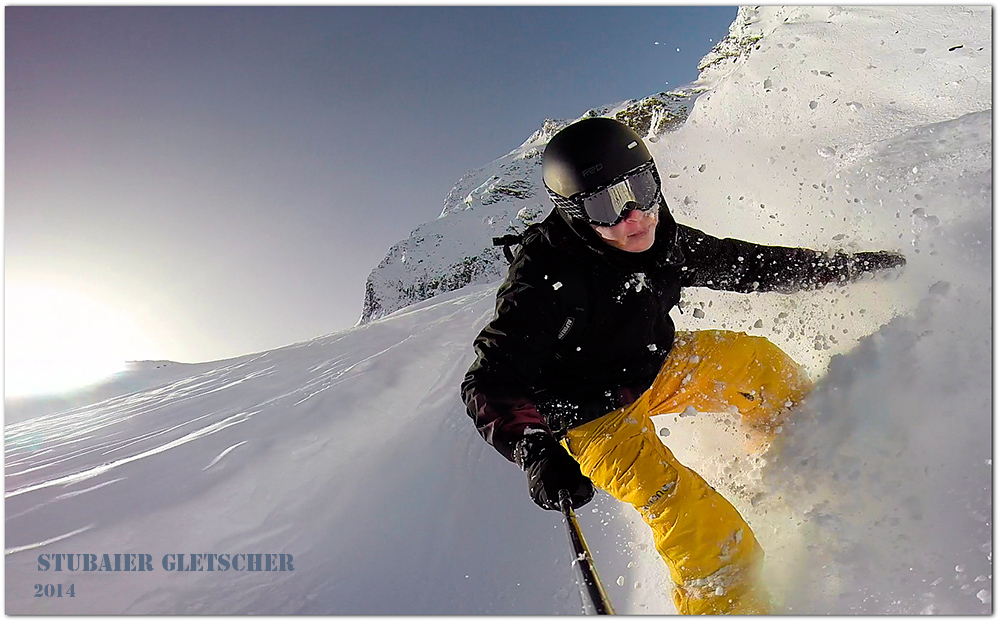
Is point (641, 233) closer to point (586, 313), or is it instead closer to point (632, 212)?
point (632, 212)

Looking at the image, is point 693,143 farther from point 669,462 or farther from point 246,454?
point 246,454

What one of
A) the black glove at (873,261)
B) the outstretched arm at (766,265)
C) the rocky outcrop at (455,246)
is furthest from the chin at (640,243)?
the rocky outcrop at (455,246)

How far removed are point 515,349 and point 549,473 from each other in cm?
48

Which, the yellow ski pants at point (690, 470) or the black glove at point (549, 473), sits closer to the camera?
the black glove at point (549, 473)

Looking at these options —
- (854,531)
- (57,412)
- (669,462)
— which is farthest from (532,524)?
(57,412)

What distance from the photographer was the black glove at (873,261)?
239cm

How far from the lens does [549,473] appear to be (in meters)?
1.62

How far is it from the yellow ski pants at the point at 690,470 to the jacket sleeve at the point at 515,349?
43cm

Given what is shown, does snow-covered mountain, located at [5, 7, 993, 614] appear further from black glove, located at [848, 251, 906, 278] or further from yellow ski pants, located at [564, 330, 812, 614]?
yellow ski pants, located at [564, 330, 812, 614]

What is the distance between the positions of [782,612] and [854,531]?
39 cm

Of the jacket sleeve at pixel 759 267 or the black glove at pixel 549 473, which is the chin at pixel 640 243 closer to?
the jacket sleeve at pixel 759 267

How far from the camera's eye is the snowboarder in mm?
1920

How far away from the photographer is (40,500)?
349 centimetres

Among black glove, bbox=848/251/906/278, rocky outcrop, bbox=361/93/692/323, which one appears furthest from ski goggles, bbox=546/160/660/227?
rocky outcrop, bbox=361/93/692/323
